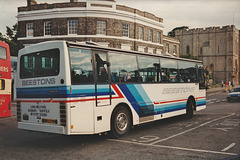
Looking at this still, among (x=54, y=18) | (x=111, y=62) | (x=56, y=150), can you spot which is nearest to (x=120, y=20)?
(x=54, y=18)

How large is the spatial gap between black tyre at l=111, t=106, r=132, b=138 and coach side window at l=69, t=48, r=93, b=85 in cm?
155

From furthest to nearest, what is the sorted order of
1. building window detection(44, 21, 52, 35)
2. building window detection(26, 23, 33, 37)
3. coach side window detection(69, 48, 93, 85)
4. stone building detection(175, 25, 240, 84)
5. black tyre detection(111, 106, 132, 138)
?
stone building detection(175, 25, 240, 84) → building window detection(26, 23, 33, 37) → building window detection(44, 21, 52, 35) → black tyre detection(111, 106, 132, 138) → coach side window detection(69, 48, 93, 85)

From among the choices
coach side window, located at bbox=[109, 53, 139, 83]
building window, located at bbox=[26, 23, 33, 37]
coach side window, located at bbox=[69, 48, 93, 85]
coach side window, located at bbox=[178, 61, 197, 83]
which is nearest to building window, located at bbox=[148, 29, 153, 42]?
building window, located at bbox=[26, 23, 33, 37]

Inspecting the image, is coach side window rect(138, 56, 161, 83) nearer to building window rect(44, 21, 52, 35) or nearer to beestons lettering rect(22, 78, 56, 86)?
beestons lettering rect(22, 78, 56, 86)

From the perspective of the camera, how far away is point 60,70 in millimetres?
7273

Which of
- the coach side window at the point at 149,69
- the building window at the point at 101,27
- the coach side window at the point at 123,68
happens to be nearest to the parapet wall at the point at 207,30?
the building window at the point at 101,27

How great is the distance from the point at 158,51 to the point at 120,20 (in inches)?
362

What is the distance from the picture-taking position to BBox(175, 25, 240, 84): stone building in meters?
84.8

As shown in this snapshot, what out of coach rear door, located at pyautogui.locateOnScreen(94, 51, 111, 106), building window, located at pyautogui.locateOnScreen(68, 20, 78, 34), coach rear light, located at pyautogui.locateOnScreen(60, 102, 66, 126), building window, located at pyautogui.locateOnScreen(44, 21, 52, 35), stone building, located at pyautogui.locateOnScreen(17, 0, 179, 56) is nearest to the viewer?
coach rear light, located at pyautogui.locateOnScreen(60, 102, 66, 126)

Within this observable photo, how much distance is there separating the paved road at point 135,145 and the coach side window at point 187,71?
11.2ft

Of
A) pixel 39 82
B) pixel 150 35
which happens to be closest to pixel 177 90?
pixel 39 82

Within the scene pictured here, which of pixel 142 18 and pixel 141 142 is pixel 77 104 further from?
pixel 142 18

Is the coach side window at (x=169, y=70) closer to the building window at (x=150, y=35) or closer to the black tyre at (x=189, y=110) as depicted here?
the black tyre at (x=189, y=110)

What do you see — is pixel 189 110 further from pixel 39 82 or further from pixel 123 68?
pixel 39 82
